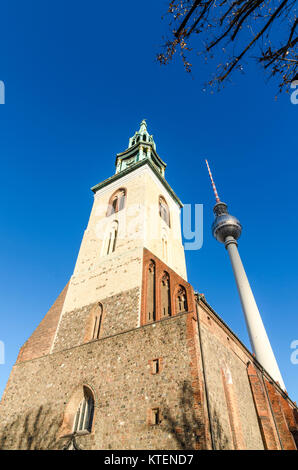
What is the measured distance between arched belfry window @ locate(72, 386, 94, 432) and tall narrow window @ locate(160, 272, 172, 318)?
15.4 feet

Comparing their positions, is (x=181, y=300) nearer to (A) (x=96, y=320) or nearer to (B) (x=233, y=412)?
(B) (x=233, y=412)

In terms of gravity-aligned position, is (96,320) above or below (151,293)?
below

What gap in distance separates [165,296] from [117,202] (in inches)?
450

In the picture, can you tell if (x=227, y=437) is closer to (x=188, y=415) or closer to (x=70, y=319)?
(x=188, y=415)

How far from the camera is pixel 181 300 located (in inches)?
511

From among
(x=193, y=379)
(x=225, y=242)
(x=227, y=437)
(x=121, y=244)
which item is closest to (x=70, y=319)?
(x=121, y=244)

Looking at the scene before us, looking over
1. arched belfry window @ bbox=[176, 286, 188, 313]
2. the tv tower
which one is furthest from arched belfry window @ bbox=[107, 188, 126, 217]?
the tv tower

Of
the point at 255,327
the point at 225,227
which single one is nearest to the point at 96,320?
the point at 255,327

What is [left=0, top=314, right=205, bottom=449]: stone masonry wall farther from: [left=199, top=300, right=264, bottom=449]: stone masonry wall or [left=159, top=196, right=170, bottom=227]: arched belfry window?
[left=159, top=196, right=170, bottom=227]: arched belfry window

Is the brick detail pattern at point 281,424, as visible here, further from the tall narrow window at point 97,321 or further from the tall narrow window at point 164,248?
the tall narrow window at point 97,321

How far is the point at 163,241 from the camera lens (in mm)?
20953

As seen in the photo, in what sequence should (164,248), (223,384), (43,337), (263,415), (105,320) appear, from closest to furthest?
(223,384) < (263,415) < (105,320) < (43,337) < (164,248)

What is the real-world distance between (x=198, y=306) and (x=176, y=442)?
533cm

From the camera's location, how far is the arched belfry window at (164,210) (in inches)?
911
